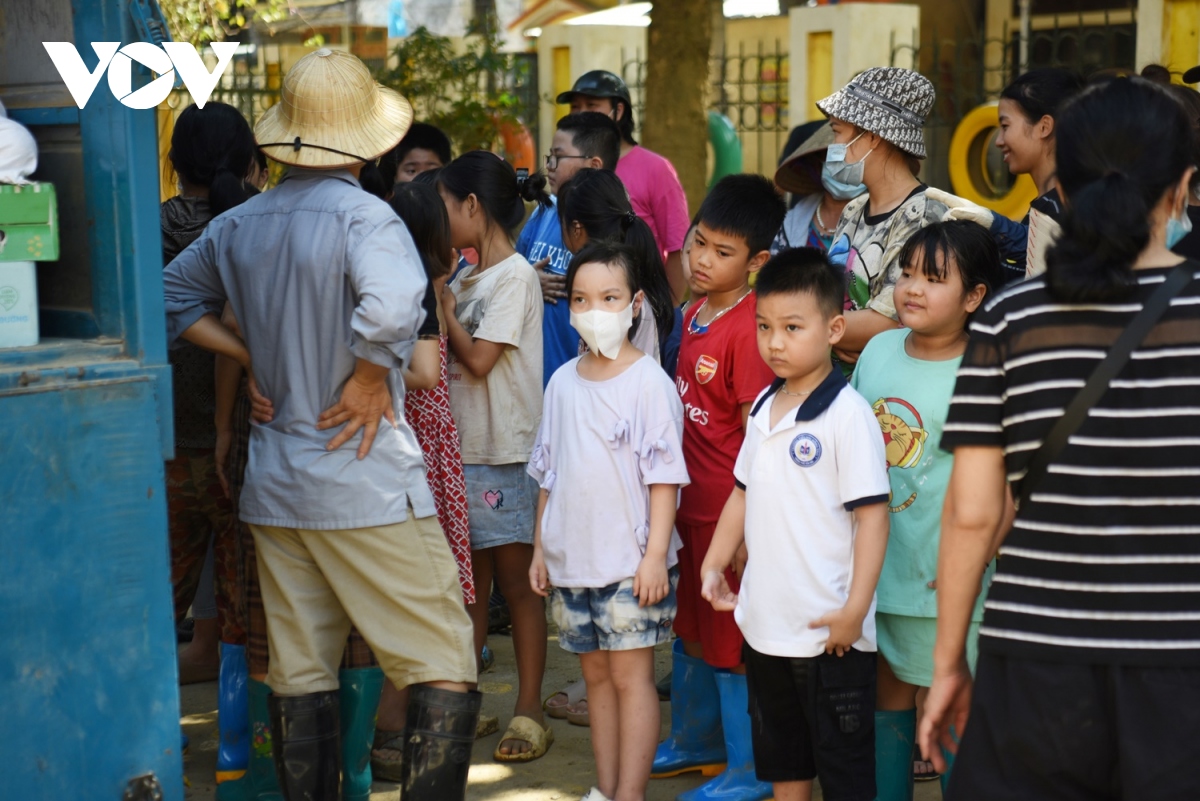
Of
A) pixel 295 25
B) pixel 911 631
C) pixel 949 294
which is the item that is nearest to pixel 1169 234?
pixel 949 294

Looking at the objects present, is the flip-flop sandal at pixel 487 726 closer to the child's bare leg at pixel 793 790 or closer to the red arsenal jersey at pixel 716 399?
the red arsenal jersey at pixel 716 399

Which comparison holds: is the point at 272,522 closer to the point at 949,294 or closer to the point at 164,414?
the point at 164,414

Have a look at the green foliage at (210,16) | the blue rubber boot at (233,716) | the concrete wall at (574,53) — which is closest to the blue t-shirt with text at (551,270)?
the blue rubber boot at (233,716)

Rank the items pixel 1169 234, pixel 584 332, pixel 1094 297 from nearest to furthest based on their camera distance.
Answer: pixel 1094 297
pixel 1169 234
pixel 584 332

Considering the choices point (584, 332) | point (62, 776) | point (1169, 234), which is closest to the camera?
point (1169, 234)

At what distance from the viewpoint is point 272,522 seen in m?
3.08

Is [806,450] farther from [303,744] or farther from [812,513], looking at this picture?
[303,744]

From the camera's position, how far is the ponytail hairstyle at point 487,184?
3.95m

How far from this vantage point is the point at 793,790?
10.2 feet

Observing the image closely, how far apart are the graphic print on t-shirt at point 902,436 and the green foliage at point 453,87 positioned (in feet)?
22.0

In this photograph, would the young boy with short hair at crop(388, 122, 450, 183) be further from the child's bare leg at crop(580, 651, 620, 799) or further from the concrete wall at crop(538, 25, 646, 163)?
the concrete wall at crop(538, 25, 646, 163)

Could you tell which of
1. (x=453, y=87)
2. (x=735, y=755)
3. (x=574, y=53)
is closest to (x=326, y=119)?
(x=735, y=755)

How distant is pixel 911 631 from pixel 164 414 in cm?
180

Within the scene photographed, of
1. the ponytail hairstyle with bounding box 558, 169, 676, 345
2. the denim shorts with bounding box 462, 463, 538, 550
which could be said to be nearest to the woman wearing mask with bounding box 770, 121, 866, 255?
the ponytail hairstyle with bounding box 558, 169, 676, 345
